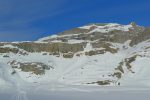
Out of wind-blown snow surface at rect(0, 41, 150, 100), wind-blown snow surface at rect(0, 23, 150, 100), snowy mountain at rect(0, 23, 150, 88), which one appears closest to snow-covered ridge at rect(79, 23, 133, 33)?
snowy mountain at rect(0, 23, 150, 88)

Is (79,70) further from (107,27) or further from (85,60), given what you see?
(107,27)

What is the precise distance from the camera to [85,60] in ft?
309

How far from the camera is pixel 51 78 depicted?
79.8 m

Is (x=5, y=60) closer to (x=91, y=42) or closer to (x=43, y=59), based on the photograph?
(x=43, y=59)

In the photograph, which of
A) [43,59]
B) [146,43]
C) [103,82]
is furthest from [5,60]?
[146,43]

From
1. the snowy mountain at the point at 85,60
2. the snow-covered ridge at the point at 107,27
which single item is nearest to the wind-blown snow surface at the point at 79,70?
the snowy mountain at the point at 85,60

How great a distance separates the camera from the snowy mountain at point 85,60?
7262 centimetres

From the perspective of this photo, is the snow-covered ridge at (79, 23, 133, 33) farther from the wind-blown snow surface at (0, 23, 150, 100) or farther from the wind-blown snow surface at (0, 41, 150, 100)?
the wind-blown snow surface at (0, 41, 150, 100)

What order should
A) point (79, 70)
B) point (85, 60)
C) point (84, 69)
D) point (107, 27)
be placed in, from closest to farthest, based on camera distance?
1. point (79, 70)
2. point (84, 69)
3. point (85, 60)
4. point (107, 27)

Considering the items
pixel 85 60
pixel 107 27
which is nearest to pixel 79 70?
pixel 85 60

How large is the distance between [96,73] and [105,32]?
Result: 1783 inches

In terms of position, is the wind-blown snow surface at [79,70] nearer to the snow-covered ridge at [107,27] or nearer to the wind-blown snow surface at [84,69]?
the wind-blown snow surface at [84,69]

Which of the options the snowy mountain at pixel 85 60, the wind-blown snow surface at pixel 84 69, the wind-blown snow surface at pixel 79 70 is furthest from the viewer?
the snowy mountain at pixel 85 60

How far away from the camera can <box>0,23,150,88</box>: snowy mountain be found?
72.6 metres
